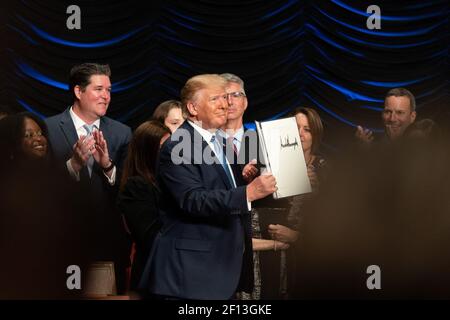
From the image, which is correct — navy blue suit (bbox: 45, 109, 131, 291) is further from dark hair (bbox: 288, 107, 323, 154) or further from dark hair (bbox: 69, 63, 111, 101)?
dark hair (bbox: 288, 107, 323, 154)

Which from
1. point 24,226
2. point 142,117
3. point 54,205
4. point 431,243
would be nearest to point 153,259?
point 24,226

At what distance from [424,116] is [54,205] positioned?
281 centimetres

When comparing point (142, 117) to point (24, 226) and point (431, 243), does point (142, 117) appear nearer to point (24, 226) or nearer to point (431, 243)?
point (24, 226)

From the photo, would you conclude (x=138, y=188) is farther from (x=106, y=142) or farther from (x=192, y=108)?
(x=106, y=142)

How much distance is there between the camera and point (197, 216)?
10.8 feet

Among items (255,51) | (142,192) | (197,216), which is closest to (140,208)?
(142,192)

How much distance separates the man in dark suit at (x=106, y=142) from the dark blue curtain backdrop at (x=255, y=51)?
44.3 inches

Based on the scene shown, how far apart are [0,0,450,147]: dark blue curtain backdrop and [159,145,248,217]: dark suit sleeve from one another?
284cm

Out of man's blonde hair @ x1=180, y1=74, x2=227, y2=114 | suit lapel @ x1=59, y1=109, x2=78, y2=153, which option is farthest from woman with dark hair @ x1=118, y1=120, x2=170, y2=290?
suit lapel @ x1=59, y1=109, x2=78, y2=153

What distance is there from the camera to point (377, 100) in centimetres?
609

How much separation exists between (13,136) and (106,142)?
64 centimetres

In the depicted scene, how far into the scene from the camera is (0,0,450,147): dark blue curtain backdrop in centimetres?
609
